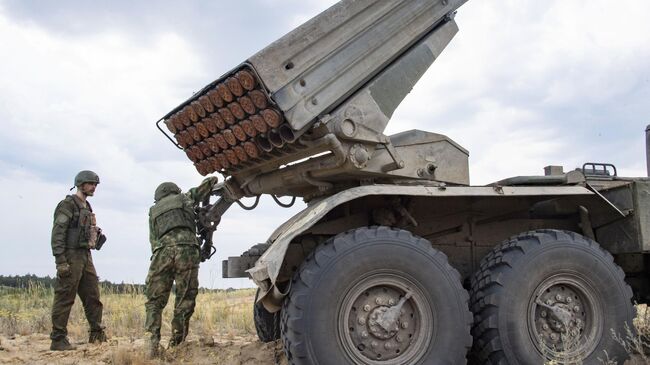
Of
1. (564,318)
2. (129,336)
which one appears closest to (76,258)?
(129,336)

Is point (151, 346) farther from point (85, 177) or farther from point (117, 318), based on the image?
point (117, 318)

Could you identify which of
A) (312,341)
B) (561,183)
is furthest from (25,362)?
(561,183)

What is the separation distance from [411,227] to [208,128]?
2.09 m

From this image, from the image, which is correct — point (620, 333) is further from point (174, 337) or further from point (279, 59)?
point (174, 337)

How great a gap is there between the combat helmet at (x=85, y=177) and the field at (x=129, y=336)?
6.74 feet

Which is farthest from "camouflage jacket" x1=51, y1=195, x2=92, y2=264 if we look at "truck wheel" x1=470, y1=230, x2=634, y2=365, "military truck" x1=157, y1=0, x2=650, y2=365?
"truck wheel" x1=470, y1=230, x2=634, y2=365

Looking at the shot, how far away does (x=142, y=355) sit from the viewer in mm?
6816

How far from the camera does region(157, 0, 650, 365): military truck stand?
514cm

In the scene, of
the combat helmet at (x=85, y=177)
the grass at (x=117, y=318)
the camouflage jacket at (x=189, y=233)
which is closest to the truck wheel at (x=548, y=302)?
the camouflage jacket at (x=189, y=233)

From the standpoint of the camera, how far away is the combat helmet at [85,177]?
8.65 meters

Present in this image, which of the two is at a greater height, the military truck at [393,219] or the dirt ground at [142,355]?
the military truck at [393,219]

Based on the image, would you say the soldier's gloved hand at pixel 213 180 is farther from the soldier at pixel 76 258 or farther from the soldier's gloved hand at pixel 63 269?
the soldier's gloved hand at pixel 63 269

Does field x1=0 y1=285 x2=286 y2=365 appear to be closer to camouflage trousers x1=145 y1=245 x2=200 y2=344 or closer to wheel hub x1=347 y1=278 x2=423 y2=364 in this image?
camouflage trousers x1=145 y1=245 x2=200 y2=344

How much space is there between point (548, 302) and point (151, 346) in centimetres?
397
